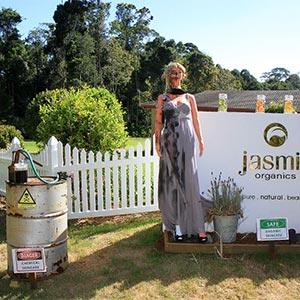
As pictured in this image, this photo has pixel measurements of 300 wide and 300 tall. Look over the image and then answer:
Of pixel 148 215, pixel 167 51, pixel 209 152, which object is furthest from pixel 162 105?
pixel 167 51

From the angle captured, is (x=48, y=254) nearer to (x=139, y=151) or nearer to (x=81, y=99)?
(x=139, y=151)

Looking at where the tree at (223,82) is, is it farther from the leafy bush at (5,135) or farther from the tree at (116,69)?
the leafy bush at (5,135)

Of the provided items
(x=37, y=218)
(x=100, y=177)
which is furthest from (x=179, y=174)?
(x=100, y=177)

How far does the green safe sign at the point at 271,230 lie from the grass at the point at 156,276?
0.23 metres

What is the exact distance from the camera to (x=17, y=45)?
3662 centimetres

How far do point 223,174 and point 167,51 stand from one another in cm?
3387

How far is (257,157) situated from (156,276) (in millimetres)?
1875

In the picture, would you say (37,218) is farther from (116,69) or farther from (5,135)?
(116,69)

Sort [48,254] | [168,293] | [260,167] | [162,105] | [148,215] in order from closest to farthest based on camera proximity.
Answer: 1. [168,293]
2. [48,254]
3. [162,105]
4. [260,167]
5. [148,215]

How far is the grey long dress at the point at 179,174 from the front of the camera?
13.7 ft

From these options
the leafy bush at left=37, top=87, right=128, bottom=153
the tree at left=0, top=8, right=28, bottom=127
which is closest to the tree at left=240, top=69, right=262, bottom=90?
the tree at left=0, top=8, right=28, bottom=127

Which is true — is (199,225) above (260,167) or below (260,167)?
below

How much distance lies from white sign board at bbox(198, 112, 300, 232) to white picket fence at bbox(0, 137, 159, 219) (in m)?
1.23

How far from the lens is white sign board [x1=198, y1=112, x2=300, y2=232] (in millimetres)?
4566
